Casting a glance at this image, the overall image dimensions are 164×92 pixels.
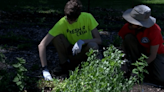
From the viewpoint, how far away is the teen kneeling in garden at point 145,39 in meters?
2.91

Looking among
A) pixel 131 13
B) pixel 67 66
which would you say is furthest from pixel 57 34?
pixel 131 13

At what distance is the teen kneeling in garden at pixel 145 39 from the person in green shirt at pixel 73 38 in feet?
1.47

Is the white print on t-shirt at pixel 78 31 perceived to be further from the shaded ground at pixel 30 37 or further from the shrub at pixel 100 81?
the shrub at pixel 100 81

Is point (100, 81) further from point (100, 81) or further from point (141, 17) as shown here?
point (141, 17)

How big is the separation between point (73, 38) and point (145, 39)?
1000 millimetres

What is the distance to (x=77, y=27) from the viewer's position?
10.5ft

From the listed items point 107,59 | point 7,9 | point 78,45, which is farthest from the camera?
point 7,9

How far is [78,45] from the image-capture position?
3084 millimetres

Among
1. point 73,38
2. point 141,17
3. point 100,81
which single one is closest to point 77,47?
point 73,38

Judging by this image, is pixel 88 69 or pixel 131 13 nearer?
pixel 88 69

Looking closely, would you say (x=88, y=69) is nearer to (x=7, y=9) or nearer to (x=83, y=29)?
(x=83, y=29)

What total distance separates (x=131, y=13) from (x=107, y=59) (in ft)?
4.07

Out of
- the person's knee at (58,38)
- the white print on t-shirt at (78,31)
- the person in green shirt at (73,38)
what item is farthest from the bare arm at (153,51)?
the person's knee at (58,38)

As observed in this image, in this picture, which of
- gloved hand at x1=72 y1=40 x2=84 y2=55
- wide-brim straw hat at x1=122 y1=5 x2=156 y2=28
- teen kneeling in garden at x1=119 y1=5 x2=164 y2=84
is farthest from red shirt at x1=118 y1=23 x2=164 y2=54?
gloved hand at x1=72 y1=40 x2=84 y2=55
